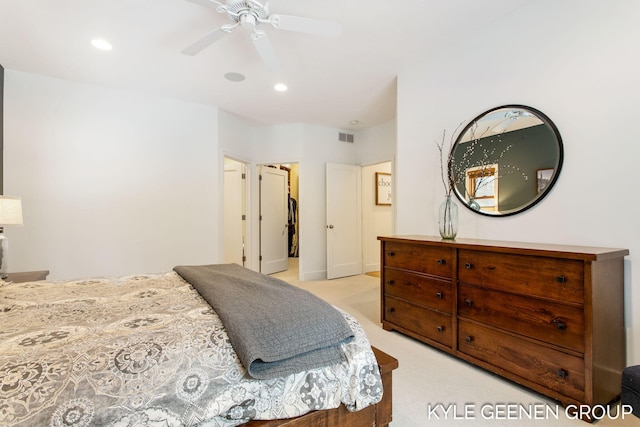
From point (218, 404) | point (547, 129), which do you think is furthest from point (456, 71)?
point (218, 404)

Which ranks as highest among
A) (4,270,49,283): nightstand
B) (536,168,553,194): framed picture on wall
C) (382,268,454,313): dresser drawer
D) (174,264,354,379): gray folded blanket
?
(536,168,553,194): framed picture on wall

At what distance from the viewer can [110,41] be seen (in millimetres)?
2631

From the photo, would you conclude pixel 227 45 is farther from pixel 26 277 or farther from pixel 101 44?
pixel 26 277

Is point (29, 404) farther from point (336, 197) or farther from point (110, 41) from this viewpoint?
point (336, 197)

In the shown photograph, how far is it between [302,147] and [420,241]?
3.08 m

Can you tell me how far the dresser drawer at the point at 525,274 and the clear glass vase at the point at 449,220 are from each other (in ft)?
1.02

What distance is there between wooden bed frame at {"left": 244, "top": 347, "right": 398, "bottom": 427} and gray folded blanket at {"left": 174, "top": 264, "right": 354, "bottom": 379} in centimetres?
19

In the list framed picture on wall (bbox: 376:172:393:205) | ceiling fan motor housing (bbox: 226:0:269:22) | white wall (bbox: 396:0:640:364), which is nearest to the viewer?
white wall (bbox: 396:0:640:364)

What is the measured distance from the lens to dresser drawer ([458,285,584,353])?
1666 millimetres

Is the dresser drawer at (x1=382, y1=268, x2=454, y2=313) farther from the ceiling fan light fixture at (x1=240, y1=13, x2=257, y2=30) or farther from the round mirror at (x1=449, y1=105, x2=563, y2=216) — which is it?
the ceiling fan light fixture at (x1=240, y1=13, x2=257, y2=30)

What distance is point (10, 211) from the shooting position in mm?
2285

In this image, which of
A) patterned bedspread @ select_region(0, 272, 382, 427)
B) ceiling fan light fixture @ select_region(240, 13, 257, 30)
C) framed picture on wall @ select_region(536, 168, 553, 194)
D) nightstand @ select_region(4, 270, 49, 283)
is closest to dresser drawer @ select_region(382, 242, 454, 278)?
framed picture on wall @ select_region(536, 168, 553, 194)

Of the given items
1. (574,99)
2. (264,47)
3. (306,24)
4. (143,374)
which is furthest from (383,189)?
(143,374)

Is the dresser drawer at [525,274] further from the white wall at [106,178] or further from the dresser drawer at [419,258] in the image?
the white wall at [106,178]
